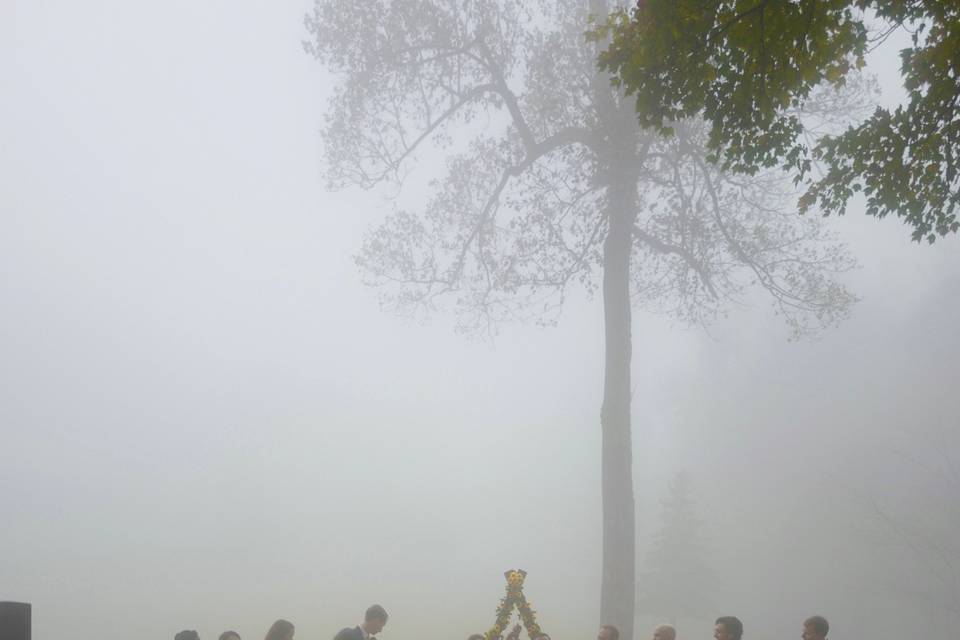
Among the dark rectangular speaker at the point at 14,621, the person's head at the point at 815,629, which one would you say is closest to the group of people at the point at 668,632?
the person's head at the point at 815,629

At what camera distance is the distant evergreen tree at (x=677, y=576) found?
140ft

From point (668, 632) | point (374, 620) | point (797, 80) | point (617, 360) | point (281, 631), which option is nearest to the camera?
point (797, 80)

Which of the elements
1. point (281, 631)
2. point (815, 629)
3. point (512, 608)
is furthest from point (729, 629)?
point (281, 631)

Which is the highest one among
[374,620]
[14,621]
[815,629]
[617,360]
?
[617,360]

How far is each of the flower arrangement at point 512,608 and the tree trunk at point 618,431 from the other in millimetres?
1540

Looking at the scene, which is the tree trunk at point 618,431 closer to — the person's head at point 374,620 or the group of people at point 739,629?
the group of people at point 739,629

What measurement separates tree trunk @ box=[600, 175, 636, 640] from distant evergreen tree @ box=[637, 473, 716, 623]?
114ft

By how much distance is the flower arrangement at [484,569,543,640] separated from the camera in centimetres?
962

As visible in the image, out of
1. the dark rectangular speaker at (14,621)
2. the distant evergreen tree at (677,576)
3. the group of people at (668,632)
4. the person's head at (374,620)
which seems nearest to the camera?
A: the dark rectangular speaker at (14,621)

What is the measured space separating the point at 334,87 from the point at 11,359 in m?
112

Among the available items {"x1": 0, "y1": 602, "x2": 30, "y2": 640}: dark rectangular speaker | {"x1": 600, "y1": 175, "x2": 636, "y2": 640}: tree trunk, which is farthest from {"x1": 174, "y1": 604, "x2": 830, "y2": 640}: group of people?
{"x1": 600, "y1": 175, "x2": 636, "y2": 640}: tree trunk

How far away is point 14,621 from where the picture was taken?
4.10 m

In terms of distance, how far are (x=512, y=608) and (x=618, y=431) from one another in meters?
3.52

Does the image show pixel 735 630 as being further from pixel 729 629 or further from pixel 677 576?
pixel 677 576
